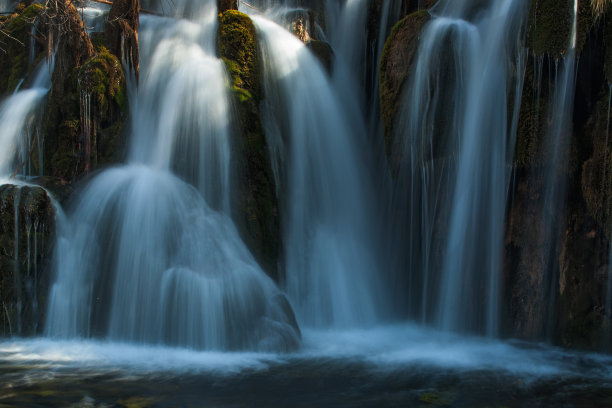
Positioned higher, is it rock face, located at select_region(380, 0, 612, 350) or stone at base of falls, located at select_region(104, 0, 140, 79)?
stone at base of falls, located at select_region(104, 0, 140, 79)

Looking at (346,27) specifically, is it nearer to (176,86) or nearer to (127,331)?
(176,86)

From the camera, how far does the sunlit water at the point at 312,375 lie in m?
5.23

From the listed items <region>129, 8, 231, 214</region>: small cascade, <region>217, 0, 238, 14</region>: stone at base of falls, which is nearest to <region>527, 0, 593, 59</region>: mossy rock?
<region>129, 8, 231, 214</region>: small cascade

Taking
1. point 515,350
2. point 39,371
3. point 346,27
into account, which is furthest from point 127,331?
point 346,27

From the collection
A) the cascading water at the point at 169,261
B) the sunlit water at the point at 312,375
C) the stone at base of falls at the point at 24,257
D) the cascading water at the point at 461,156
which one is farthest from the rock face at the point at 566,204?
the stone at base of falls at the point at 24,257

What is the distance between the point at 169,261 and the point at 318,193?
308 centimetres

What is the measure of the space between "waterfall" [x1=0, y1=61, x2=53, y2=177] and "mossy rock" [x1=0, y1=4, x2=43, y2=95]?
1.29 meters

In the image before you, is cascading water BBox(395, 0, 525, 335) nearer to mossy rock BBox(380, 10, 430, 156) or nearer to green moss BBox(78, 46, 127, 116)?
mossy rock BBox(380, 10, 430, 156)

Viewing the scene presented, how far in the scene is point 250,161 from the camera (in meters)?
8.62

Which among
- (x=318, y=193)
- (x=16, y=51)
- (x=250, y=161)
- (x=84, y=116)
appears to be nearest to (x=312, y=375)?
(x=250, y=161)

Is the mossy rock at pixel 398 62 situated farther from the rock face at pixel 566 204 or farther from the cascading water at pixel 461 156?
the rock face at pixel 566 204

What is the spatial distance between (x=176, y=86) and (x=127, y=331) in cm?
407

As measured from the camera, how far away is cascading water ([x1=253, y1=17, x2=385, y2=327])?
8.84m

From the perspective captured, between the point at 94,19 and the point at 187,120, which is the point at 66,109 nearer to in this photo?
the point at 187,120
